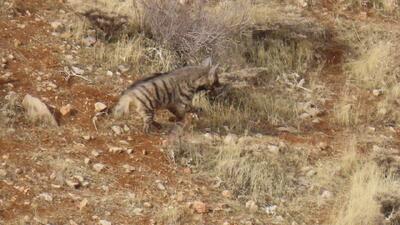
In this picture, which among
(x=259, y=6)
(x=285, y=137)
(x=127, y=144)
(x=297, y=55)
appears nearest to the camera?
(x=127, y=144)

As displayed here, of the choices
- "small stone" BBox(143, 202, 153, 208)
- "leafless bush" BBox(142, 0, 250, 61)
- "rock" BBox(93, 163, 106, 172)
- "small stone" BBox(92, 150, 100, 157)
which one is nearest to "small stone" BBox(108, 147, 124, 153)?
"small stone" BBox(92, 150, 100, 157)

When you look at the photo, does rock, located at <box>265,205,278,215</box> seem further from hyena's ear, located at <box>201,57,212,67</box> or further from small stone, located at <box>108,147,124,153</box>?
hyena's ear, located at <box>201,57,212,67</box>

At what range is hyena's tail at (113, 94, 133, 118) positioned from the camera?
8.48 meters

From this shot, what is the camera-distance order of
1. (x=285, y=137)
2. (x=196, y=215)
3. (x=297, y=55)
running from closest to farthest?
(x=196, y=215), (x=285, y=137), (x=297, y=55)

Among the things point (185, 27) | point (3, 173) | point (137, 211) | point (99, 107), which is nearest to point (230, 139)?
point (99, 107)

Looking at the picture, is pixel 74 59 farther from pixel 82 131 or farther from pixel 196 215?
pixel 196 215

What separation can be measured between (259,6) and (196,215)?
19.1 feet

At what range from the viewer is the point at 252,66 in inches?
432

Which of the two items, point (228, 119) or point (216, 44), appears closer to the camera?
point (228, 119)

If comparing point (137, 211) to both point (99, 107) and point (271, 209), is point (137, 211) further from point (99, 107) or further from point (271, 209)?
point (99, 107)

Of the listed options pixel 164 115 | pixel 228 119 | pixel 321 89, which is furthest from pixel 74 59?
pixel 321 89

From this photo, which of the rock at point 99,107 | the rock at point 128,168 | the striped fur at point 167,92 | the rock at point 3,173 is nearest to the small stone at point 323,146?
the striped fur at point 167,92

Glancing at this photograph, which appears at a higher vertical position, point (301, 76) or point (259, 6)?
point (259, 6)

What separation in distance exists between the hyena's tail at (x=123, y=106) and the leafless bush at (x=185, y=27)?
1.94 metres
